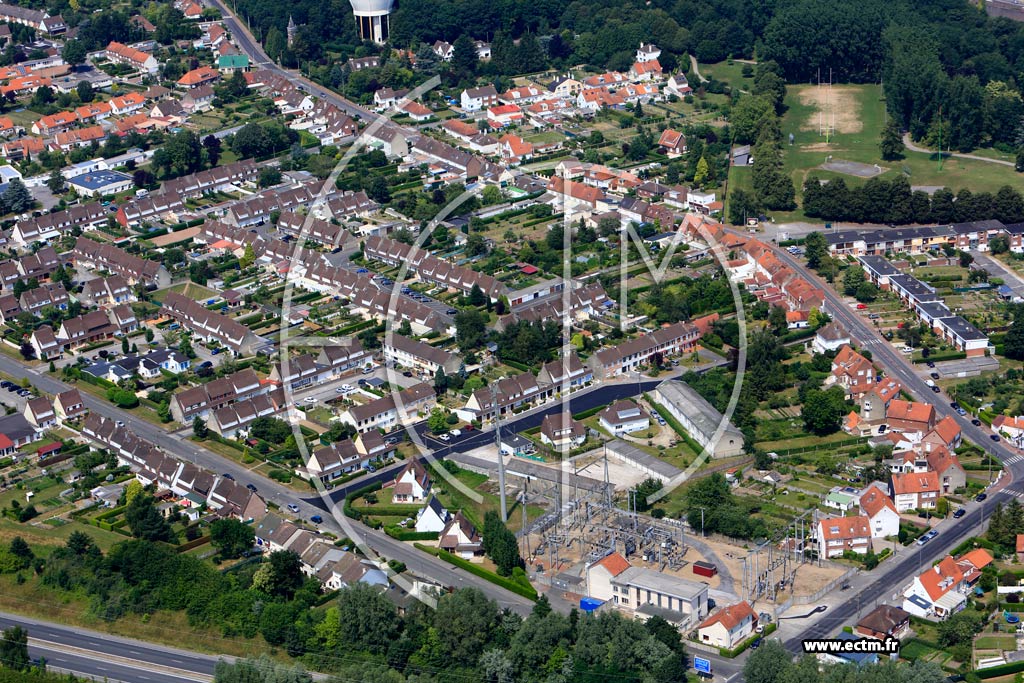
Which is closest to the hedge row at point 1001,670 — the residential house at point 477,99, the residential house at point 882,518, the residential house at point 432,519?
the residential house at point 882,518

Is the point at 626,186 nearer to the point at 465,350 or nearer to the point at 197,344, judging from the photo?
the point at 465,350

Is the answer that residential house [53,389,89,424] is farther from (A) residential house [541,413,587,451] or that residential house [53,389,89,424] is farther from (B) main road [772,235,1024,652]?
(B) main road [772,235,1024,652]

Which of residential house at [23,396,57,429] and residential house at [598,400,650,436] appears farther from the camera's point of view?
residential house at [23,396,57,429]

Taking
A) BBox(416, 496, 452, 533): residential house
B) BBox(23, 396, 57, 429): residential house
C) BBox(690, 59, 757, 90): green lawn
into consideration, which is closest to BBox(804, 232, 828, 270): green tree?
BBox(690, 59, 757, 90): green lawn

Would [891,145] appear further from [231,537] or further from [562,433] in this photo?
[231,537]

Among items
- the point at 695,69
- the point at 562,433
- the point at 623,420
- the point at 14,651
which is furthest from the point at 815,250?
the point at 14,651

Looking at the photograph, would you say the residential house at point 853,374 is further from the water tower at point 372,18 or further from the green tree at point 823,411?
the water tower at point 372,18

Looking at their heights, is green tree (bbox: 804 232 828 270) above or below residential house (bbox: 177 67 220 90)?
below
